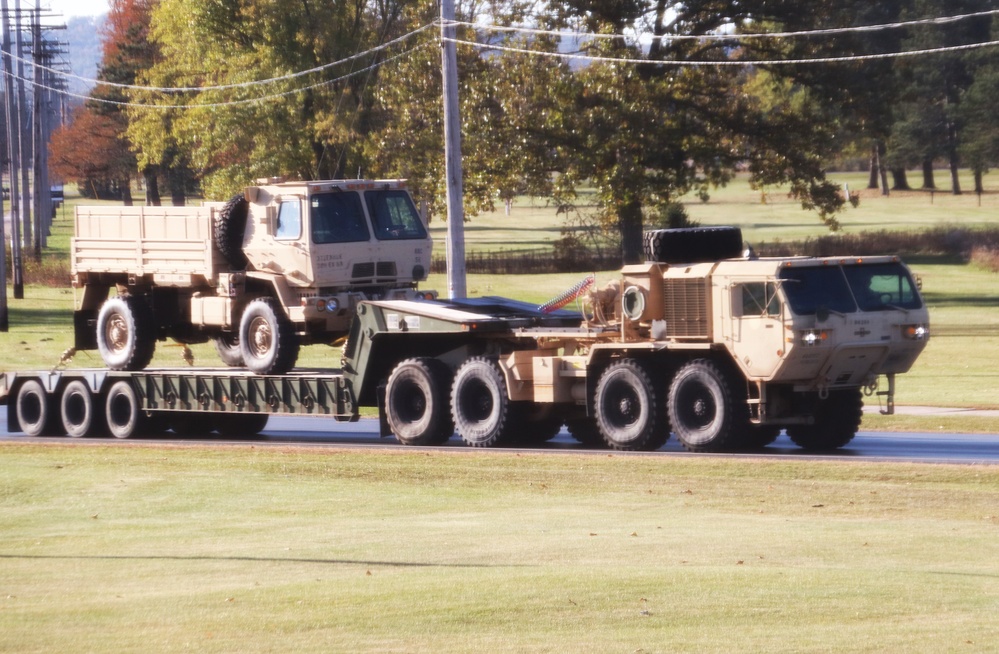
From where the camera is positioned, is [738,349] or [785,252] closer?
[738,349]

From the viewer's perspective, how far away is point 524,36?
160ft

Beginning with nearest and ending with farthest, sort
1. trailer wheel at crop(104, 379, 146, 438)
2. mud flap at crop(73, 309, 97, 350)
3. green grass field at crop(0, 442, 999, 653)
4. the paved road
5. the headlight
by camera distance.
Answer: green grass field at crop(0, 442, 999, 653) → the headlight → the paved road → trailer wheel at crop(104, 379, 146, 438) → mud flap at crop(73, 309, 97, 350)

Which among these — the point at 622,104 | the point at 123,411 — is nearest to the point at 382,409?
the point at 123,411

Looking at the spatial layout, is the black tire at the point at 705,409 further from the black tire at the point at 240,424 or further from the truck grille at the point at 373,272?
the black tire at the point at 240,424

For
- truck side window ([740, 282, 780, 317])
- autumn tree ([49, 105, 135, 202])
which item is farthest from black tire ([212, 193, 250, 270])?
autumn tree ([49, 105, 135, 202])

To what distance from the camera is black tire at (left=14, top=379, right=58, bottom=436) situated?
27.4 meters

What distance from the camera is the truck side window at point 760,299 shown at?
2019 cm

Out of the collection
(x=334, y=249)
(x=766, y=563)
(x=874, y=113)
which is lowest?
(x=766, y=563)

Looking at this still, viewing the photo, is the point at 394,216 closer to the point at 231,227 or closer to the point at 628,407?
the point at 231,227

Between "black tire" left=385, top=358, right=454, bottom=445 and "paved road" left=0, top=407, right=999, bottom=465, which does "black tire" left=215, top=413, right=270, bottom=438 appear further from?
"black tire" left=385, top=358, right=454, bottom=445

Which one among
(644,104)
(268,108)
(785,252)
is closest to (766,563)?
(644,104)

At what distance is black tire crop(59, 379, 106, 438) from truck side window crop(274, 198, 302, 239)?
5.24m

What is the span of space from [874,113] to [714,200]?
221 feet

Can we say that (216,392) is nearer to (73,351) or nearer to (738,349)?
(73,351)
